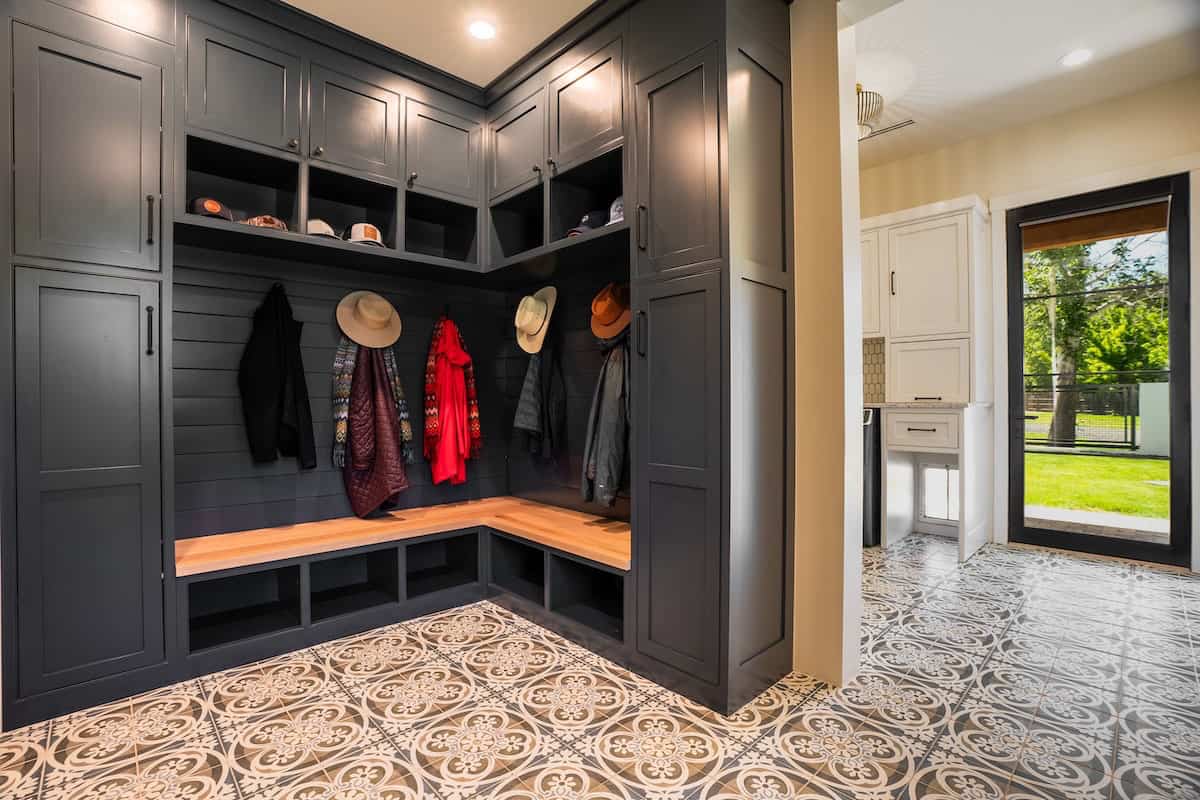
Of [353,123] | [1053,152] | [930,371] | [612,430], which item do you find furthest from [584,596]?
[1053,152]

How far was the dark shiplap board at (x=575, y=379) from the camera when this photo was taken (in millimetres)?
3217

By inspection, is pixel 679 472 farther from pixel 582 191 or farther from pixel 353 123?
pixel 353 123

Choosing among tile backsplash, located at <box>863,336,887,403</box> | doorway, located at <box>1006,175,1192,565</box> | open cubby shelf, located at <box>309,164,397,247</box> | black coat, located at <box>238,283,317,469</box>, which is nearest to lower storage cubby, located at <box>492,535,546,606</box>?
black coat, located at <box>238,283,317,469</box>

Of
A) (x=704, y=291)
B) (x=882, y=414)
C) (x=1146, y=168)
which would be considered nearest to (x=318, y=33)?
(x=704, y=291)

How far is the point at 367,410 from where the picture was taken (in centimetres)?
302

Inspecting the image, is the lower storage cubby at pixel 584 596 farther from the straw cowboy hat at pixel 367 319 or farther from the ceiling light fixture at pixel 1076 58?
the ceiling light fixture at pixel 1076 58

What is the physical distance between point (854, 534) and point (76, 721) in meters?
2.76

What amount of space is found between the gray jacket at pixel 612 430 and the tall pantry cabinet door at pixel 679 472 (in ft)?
1.33

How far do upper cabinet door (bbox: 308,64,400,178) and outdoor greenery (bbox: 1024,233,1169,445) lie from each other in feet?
13.9

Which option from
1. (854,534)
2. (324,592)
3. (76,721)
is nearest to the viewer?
(76,721)

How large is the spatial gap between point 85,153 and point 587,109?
6.07 feet

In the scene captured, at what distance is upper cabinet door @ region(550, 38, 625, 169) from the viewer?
243cm

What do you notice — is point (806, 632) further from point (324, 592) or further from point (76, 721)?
A: point (76, 721)

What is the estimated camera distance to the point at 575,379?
3379 mm
